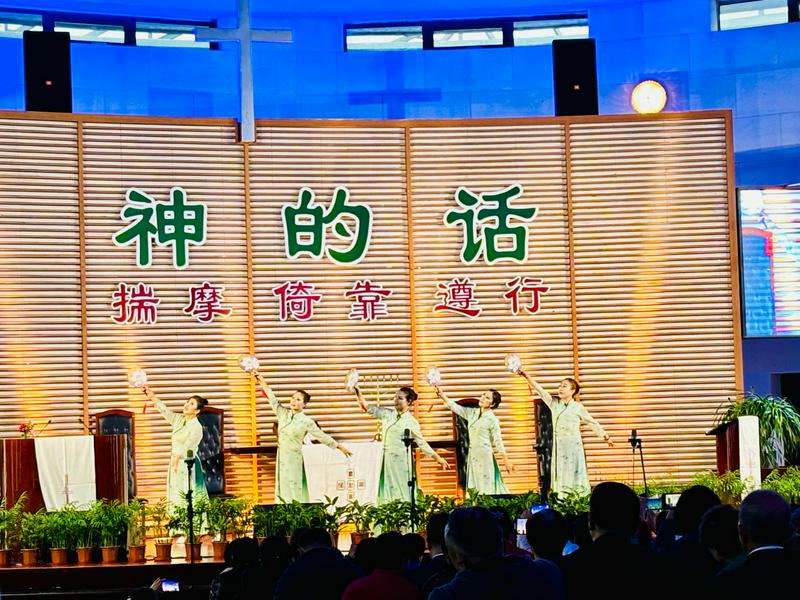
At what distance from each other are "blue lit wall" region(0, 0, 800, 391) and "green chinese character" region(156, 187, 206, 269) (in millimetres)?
1873

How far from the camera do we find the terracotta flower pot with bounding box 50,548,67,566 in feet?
30.5

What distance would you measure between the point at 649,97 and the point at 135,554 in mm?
7334

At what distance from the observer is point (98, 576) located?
9.11 m

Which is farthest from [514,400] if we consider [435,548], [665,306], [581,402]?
[435,548]

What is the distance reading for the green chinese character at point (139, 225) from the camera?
1240 cm

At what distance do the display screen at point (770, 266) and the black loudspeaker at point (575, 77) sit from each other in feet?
6.26

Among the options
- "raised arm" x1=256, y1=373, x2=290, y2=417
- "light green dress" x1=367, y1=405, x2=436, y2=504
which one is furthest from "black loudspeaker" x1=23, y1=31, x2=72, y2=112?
"light green dress" x1=367, y1=405, x2=436, y2=504

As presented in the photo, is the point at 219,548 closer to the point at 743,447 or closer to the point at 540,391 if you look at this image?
the point at 540,391

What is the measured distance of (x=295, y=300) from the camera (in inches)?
501

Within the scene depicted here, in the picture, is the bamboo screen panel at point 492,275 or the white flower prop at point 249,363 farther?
the bamboo screen panel at point 492,275

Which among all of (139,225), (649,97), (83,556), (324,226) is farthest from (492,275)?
(83,556)

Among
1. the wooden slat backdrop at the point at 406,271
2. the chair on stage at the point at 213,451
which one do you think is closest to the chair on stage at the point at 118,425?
the wooden slat backdrop at the point at 406,271

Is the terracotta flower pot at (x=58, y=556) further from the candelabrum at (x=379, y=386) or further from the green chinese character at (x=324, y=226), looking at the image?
the green chinese character at (x=324, y=226)

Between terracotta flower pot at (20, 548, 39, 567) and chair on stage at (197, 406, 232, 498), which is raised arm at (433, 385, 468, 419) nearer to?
chair on stage at (197, 406, 232, 498)
